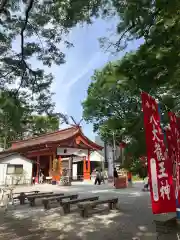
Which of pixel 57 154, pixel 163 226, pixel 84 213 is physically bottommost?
pixel 84 213

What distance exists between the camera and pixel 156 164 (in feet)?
11.9

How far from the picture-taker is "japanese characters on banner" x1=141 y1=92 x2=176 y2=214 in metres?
3.52

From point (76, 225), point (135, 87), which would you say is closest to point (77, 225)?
point (76, 225)

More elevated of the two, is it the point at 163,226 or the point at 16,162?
the point at 16,162

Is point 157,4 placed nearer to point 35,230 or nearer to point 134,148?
point 134,148

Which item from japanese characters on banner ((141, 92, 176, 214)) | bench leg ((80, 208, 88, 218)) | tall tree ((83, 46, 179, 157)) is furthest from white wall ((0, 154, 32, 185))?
japanese characters on banner ((141, 92, 176, 214))

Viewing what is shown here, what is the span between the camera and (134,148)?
15.8 ft

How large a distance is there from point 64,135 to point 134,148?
19.1m

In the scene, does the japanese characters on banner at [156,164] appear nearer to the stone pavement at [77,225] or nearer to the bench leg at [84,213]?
the stone pavement at [77,225]

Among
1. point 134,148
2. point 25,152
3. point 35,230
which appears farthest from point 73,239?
point 25,152

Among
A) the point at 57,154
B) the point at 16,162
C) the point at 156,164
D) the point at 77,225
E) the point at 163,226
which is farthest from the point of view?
the point at 57,154

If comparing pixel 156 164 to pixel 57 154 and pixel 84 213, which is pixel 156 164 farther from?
pixel 57 154

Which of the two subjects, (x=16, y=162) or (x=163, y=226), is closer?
(x=163, y=226)

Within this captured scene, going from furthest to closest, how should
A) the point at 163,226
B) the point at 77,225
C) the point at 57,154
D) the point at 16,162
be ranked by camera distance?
the point at 57,154 → the point at 16,162 → the point at 77,225 → the point at 163,226
